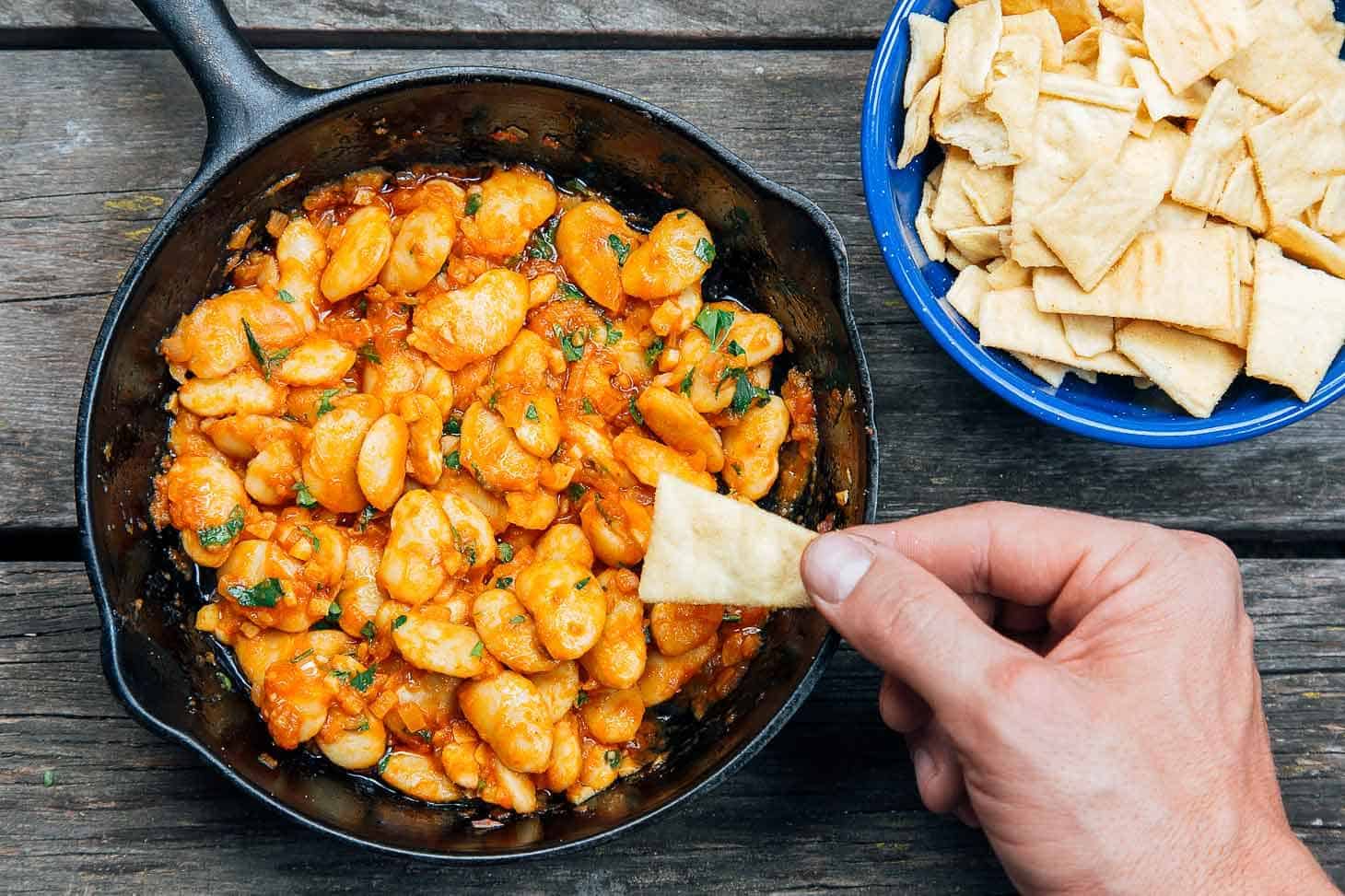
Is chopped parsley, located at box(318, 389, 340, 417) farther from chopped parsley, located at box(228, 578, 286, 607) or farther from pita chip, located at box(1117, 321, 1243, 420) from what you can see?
A: pita chip, located at box(1117, 321, 1243, 420)

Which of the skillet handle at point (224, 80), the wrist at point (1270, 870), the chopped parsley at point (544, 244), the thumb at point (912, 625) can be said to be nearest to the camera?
the thumb at point (912, 625)

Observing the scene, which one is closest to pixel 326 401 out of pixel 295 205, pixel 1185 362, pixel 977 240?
pixel 295 205

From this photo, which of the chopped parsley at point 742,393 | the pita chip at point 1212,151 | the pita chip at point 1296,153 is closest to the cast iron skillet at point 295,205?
the chopped parsley at point 742,393

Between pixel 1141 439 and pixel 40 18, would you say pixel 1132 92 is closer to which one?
pixel 1141 439

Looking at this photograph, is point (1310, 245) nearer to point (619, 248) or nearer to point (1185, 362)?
point (1185, 362)

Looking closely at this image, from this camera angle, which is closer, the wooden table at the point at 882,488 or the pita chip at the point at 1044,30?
the pita chip at the point at 1044,30

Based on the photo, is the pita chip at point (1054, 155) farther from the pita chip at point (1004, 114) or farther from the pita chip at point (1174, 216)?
the pita chip at point (1174, 216)
